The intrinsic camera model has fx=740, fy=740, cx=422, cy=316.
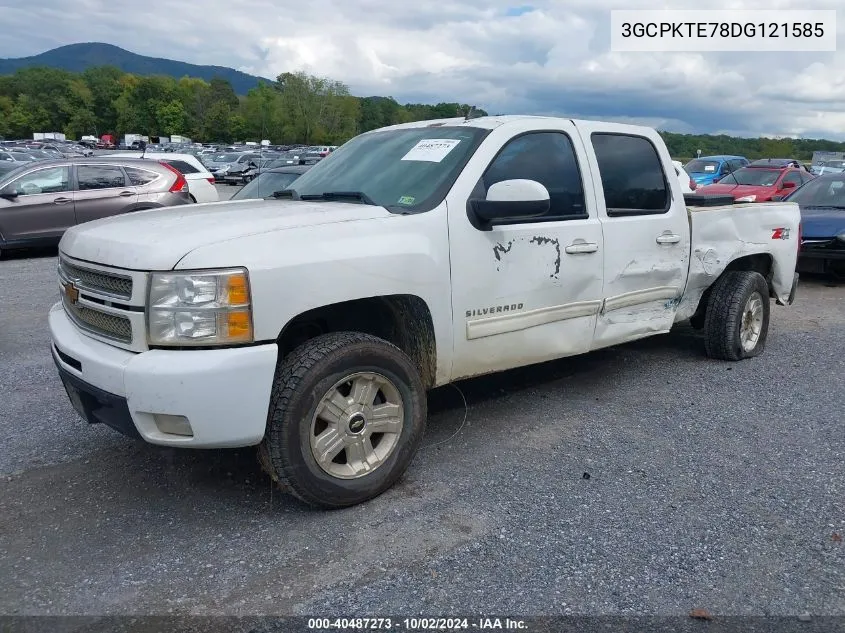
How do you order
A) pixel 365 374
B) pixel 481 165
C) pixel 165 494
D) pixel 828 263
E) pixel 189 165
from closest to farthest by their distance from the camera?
1. pixel 365 374
2. pixel 165 494
3. pixel 481 165
4. pixel 828 263
5. pixel 189 165

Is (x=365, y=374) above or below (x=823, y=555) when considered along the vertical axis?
above

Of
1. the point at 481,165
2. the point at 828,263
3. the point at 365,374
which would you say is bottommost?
the point at 828,263

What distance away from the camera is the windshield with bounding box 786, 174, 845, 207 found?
10703mm

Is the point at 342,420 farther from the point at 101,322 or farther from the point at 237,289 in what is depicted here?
the point at 101,322

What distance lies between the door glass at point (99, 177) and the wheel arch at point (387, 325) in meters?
9.97

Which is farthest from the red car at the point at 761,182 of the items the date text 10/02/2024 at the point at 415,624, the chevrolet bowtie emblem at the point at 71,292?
the date text 10/02/2024 at the point at 415,624

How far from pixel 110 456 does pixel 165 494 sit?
639 millimetres

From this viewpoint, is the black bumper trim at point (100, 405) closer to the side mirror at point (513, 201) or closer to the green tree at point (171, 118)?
the side mirror at point (513, 201)

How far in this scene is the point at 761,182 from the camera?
16.5 metres

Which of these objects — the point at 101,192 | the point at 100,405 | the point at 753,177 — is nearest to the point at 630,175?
the point at 100,405

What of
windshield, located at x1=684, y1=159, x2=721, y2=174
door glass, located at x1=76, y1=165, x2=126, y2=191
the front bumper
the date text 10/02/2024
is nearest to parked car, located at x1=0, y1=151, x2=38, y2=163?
door glass, located at x1=76, y1=165, x2=126, y2=191

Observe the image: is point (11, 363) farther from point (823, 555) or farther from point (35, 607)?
point (823, 555)

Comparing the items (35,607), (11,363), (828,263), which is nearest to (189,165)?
(11,363)

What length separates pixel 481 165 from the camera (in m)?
3.99
